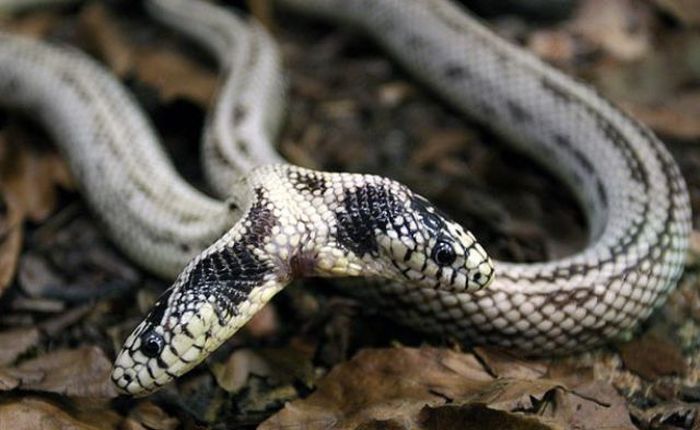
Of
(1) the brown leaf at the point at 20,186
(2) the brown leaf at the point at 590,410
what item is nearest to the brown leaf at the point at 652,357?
(2) the brown leaf at the point at 590,410

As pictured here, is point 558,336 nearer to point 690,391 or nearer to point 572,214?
point 690,391

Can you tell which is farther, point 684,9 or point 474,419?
point 684,9

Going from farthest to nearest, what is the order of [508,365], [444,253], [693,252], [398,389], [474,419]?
[693,252]
[508,365]
[398,389]
[444,253]
[474,419]

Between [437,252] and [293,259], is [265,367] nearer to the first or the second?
[293,259]

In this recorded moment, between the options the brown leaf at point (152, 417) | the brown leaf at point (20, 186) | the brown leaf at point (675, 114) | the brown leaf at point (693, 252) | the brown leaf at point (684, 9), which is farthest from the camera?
the brown leaf at point (684, 9)

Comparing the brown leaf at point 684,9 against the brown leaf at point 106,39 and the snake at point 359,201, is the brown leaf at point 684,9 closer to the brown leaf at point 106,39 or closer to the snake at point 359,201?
the snake at point 359,201

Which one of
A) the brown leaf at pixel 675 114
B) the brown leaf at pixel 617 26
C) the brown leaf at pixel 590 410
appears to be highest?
the brown leaf at pixel 617 26

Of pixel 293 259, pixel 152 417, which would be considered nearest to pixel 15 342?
pixel 152 417

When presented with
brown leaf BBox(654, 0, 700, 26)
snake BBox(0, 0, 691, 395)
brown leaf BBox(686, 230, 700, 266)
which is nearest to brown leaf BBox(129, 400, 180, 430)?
snake BBox(0, 0, 691, 395)
